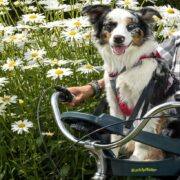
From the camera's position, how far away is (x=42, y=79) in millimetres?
3648

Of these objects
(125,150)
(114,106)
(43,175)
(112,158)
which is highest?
(112,158)

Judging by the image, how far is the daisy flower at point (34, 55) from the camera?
11.8 feet

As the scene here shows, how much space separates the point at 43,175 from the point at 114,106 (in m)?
0.63

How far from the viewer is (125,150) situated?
10.3 feet

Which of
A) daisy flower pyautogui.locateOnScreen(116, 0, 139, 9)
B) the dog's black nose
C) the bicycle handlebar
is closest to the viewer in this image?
the bicycle handlebar

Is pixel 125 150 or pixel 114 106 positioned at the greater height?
pixel 114 106

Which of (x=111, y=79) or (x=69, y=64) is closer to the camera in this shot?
(x=111, y=79)

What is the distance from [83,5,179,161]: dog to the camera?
294cm

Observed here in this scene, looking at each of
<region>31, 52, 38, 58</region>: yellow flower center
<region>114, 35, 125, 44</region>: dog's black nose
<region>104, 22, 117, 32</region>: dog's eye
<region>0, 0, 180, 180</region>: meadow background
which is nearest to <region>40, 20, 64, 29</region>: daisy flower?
<region>0, 0, 180, 180</region>: meadow background

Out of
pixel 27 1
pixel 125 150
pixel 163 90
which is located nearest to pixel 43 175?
pixel 125 150

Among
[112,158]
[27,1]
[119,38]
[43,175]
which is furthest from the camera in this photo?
[27,1]

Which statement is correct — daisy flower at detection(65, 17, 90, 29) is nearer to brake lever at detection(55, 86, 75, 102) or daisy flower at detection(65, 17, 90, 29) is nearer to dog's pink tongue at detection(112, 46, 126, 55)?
dog's pink tongue at detection(112, 46, 126, 55)

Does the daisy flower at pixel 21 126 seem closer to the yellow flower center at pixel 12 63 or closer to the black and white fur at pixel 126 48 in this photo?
the yellow flower center at pixel 12 63

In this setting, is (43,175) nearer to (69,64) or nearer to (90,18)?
(69,64)
